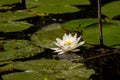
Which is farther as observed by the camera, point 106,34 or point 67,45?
point 106,34

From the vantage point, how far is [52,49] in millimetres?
2605

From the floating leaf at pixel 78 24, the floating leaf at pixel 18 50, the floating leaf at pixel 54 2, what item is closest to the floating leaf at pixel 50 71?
the floating leaf at pixel 18 50

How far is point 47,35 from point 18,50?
1.23ft

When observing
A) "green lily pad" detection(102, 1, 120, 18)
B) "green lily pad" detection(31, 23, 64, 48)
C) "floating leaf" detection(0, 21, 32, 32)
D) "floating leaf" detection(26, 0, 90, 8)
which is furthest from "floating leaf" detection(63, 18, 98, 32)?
"floating leaf" detection(26, 0, 90, 8)

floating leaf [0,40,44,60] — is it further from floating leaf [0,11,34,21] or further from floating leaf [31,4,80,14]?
floating leaf [31,4,80,14]

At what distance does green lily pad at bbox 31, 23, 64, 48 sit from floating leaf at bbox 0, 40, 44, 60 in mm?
78

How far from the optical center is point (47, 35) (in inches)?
116

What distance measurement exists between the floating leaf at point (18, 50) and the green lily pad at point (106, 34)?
397 millimetres

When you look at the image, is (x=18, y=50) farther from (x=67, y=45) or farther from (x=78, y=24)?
(x=78, y=24)

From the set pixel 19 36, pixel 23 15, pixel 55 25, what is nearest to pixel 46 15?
pixel 23 15

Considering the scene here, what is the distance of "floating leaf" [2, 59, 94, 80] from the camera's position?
2.15 meters

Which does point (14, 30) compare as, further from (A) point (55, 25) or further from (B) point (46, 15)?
(B) point (46, 15)

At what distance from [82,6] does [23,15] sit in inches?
26.7

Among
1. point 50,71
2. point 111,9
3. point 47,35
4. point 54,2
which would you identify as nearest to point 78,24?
point 47,35
